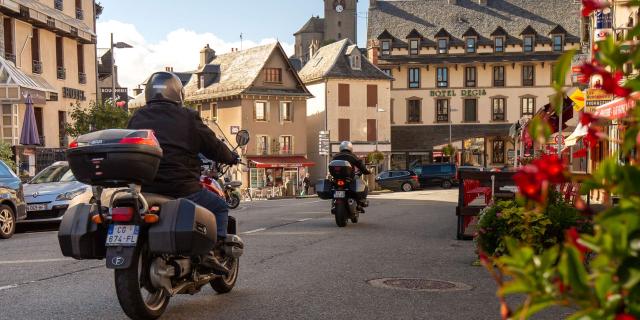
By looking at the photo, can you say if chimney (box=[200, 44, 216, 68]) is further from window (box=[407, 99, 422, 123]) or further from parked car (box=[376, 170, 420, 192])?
parked car (box=[376, 170, 420, 192])

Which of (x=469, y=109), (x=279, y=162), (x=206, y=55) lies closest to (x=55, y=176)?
(x=279, y=162)

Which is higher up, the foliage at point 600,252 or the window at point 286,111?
the window at point 286,111

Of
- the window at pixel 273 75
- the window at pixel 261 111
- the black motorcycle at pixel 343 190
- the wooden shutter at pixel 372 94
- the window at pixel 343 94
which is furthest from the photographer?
the wooden shutter at pixel 372 94

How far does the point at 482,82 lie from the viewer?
68.6 meters

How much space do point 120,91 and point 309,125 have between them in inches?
858

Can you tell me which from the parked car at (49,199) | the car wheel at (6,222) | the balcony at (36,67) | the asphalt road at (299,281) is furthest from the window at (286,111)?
the asphalt road at (299,281)

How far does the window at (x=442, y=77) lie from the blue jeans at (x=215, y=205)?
208 ft

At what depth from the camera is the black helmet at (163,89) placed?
6.25 m

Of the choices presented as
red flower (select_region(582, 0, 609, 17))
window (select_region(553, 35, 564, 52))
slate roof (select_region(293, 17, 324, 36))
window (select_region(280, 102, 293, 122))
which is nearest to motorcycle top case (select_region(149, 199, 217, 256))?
red flower (select_region(582, 0, 609, 17))

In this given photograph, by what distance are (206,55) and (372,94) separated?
14651 millimetres

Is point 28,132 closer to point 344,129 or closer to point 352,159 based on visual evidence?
point 352,159

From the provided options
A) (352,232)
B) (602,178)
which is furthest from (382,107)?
(602,178)

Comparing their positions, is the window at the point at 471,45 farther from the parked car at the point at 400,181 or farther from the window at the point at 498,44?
the parked car at the point at 400,181

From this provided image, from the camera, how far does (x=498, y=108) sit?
68.6 m
